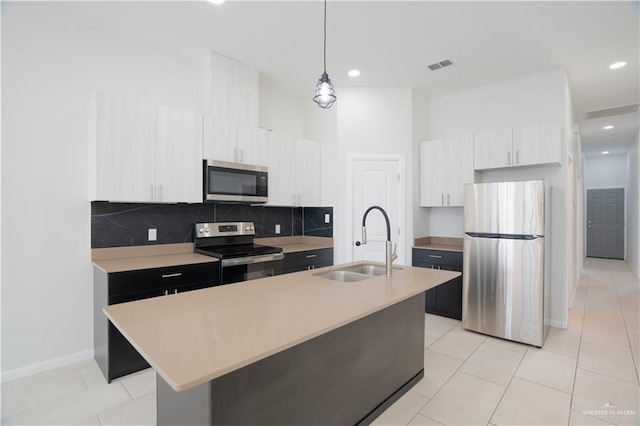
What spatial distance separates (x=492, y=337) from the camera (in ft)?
11.3

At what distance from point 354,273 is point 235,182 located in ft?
5.72

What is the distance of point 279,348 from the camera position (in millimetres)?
1107

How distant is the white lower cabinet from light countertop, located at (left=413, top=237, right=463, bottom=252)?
1499 millimetres

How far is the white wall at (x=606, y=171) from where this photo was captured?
8555 millimetres

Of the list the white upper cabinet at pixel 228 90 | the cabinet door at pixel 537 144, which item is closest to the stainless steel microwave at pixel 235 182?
the white upper cabinet at pixel 228 90

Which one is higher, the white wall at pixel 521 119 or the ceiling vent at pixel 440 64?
the ceiling vent at pixel 440 64

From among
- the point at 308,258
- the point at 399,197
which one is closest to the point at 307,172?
the point at 308,258

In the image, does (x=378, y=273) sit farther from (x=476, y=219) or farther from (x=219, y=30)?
(x=219, y=30)

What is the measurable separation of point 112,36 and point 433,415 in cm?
410

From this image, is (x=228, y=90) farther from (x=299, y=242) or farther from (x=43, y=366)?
(x=43, y=366)

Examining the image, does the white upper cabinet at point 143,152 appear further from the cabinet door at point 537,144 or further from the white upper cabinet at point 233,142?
the cabinet door at point 537,144

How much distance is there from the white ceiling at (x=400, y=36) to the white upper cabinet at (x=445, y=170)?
0.79 m

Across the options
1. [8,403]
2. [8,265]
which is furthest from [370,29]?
[8,403]

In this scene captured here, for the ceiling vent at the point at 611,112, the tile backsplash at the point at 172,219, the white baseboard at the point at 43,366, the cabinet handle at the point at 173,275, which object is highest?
the ceiling vent at the point at 611,112
